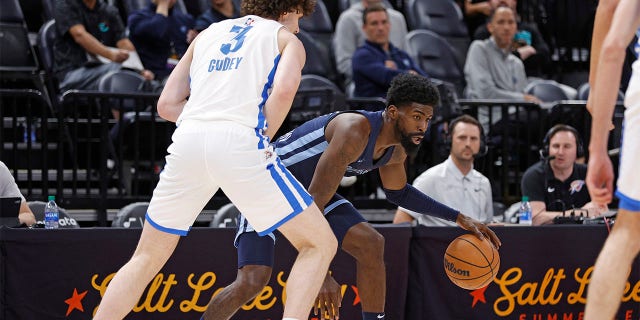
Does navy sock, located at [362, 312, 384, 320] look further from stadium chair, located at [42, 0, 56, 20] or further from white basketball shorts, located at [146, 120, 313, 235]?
stadium chair, located at [42, 0, 56, 20]

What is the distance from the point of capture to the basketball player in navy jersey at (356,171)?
506 cm

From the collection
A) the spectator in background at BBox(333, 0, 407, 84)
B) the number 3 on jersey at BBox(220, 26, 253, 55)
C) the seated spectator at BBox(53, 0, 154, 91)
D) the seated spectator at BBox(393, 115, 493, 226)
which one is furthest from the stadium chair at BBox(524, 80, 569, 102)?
the number 3 on jersey at BBox(220, 26, 253, 55)

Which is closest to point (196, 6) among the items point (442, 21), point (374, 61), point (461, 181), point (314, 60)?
point (314, 60)

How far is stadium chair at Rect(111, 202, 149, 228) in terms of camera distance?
741 centimetres

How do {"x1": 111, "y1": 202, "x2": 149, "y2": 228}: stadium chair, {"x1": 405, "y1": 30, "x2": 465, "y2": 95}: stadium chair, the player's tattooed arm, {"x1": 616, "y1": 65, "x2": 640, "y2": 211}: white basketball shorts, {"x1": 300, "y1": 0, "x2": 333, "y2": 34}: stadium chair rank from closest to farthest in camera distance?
{"x1": 616, "y1": 65, "x2": 640, "y2": 211}: white basketball shorts → the player's tattooed arm → {"x1": 111, "y1": 202, "x2": 149, "y2": 228}: stadium chair → {"x1": 405, "y1": 30, "x2": 465, "y2": 95}: stadium chair → {"x1": 300, "y1": 0, "x2": 333, "y2": 34}: stadium chair

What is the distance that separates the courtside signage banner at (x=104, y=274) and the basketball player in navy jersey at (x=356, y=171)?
3.26ft

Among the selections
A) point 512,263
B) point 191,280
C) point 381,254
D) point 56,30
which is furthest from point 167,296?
point 56,30

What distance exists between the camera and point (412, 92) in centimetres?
527

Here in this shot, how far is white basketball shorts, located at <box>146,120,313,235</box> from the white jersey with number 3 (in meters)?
0.06

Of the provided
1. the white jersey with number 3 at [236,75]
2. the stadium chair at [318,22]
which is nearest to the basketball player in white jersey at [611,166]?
the white jersey with number 3 at [236,75]

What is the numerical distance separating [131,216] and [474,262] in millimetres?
2808

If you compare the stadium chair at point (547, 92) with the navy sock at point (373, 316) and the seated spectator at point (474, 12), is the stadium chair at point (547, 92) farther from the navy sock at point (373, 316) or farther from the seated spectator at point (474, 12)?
the navy sock at point (373, 316)

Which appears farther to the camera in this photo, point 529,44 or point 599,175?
point 529,44

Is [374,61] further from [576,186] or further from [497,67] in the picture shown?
[576,186]
